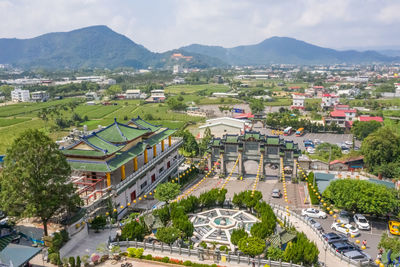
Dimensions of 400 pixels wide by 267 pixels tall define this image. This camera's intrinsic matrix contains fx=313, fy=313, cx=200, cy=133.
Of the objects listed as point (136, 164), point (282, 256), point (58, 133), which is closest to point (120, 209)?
point (136, 164)

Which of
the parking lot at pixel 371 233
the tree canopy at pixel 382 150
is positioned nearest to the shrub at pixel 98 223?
Answer: the parking lot at pixel 371 233

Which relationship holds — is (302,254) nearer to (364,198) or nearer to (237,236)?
(237,236)

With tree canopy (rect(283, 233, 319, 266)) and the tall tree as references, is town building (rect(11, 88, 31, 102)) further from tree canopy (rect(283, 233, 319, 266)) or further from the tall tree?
tree canopy (rect(283, 233, 319, 266))

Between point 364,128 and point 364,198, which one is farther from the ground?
point 364,128

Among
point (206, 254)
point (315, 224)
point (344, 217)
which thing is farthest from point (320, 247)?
point (206, 254)

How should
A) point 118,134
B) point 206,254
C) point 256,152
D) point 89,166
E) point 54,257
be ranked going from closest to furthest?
point 54,257 → point 206,254 → point 89,166 → point 118,134 → point 256,152

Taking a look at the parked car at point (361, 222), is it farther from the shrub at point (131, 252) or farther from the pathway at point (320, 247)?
the shrub at point (131, 252)

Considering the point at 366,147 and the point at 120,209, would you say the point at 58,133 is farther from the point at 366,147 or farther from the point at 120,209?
the point at 366,147
